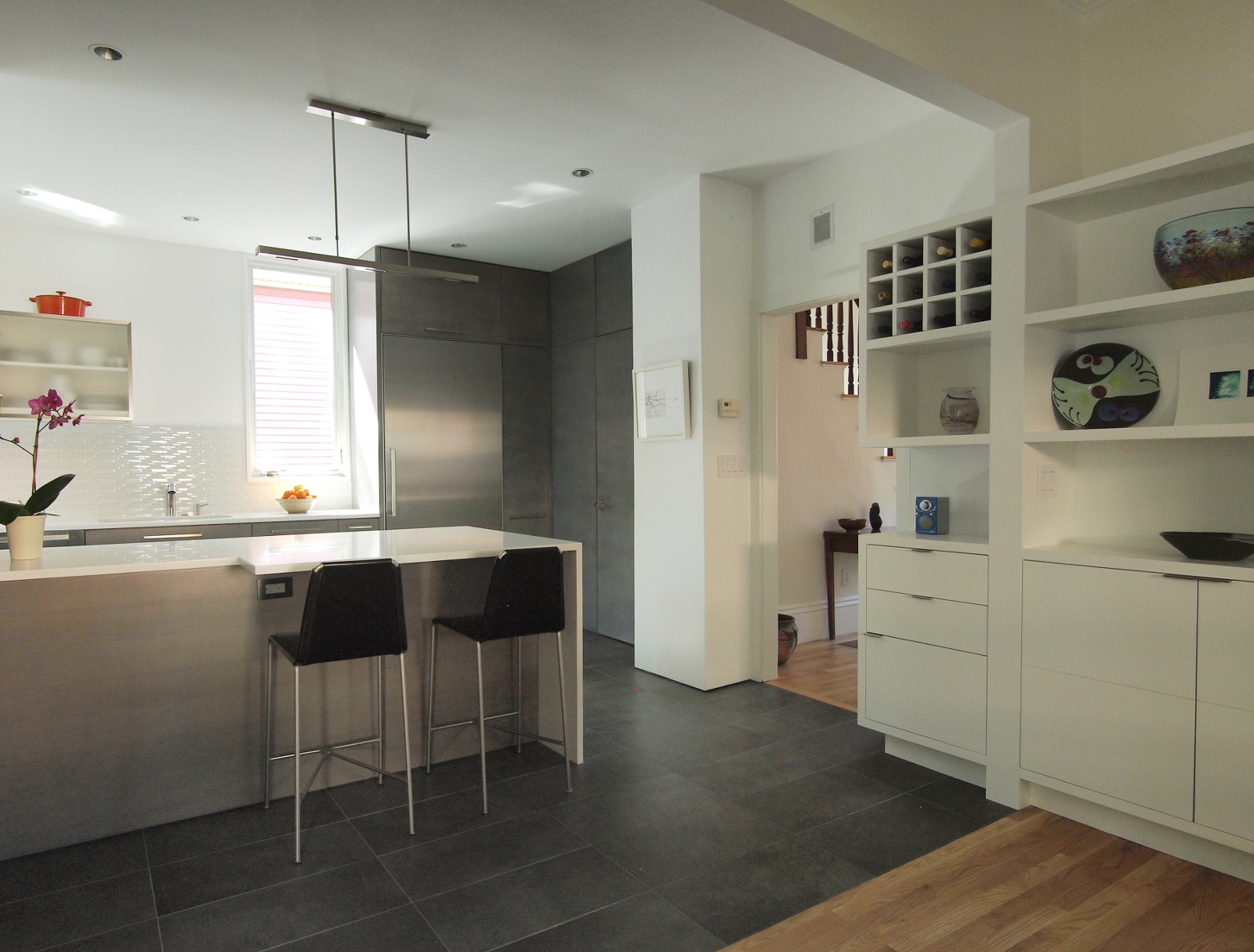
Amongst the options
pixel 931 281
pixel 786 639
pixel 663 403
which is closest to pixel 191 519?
pixel 663 403

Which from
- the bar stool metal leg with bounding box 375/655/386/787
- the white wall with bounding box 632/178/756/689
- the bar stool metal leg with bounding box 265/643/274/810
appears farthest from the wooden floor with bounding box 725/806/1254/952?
the white wall with bounding box 632/178/756/689

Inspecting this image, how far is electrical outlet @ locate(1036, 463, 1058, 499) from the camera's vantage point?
111 inches

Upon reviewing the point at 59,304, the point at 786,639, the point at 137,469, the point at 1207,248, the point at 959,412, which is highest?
the point at 59,304

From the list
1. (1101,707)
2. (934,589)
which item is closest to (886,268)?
(934,589)

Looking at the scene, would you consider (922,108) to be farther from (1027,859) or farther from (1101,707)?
(1027,859)

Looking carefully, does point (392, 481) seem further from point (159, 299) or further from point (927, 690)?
point (927, 690)

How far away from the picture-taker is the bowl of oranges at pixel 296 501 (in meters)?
5.38

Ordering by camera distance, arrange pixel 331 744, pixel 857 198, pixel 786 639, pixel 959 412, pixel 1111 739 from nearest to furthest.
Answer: pixel 1111 739 < pixel 331 744 < pixel 959 412 < pixel 857 198 < pixel 786 639

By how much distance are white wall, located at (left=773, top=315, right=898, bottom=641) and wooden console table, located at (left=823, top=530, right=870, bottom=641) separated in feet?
0.16

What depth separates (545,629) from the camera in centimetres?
297

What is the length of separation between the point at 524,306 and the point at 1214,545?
15.5 ft

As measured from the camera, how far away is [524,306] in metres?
6.00

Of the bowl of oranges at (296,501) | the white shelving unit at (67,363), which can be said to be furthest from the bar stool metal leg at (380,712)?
the white shelving unit at (67,363)

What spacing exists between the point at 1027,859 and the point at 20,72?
463 cm
